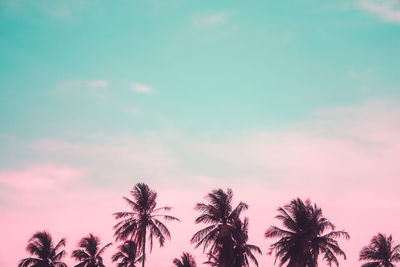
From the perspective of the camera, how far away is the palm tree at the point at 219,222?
4119cm

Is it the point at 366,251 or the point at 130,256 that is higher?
the point at 366,251

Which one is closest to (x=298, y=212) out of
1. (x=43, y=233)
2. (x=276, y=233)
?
(x=276, y=233)

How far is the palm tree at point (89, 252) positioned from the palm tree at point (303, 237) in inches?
1069

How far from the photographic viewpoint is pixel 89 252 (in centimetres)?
5875

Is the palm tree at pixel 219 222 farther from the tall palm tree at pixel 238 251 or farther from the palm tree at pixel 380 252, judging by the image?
the palm tree at pixel 380 252

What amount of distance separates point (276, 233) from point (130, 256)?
25.6 metres

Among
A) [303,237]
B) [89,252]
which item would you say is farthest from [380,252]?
[89,252]

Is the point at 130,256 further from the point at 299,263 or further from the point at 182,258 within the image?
the point at 299,263

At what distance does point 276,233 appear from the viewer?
43.1 m

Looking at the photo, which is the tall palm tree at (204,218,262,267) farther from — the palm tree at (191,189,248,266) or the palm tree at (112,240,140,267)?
the palm tree at (112,240,140,267)

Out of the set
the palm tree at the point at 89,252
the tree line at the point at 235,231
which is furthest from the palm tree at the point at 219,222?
the palm tree at the point at 89,252

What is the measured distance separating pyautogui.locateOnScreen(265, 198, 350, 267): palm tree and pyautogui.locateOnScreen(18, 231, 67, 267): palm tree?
32545 millimetres

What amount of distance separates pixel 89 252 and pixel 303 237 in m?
32.6

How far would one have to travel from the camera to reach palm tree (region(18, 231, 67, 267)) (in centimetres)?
5750
